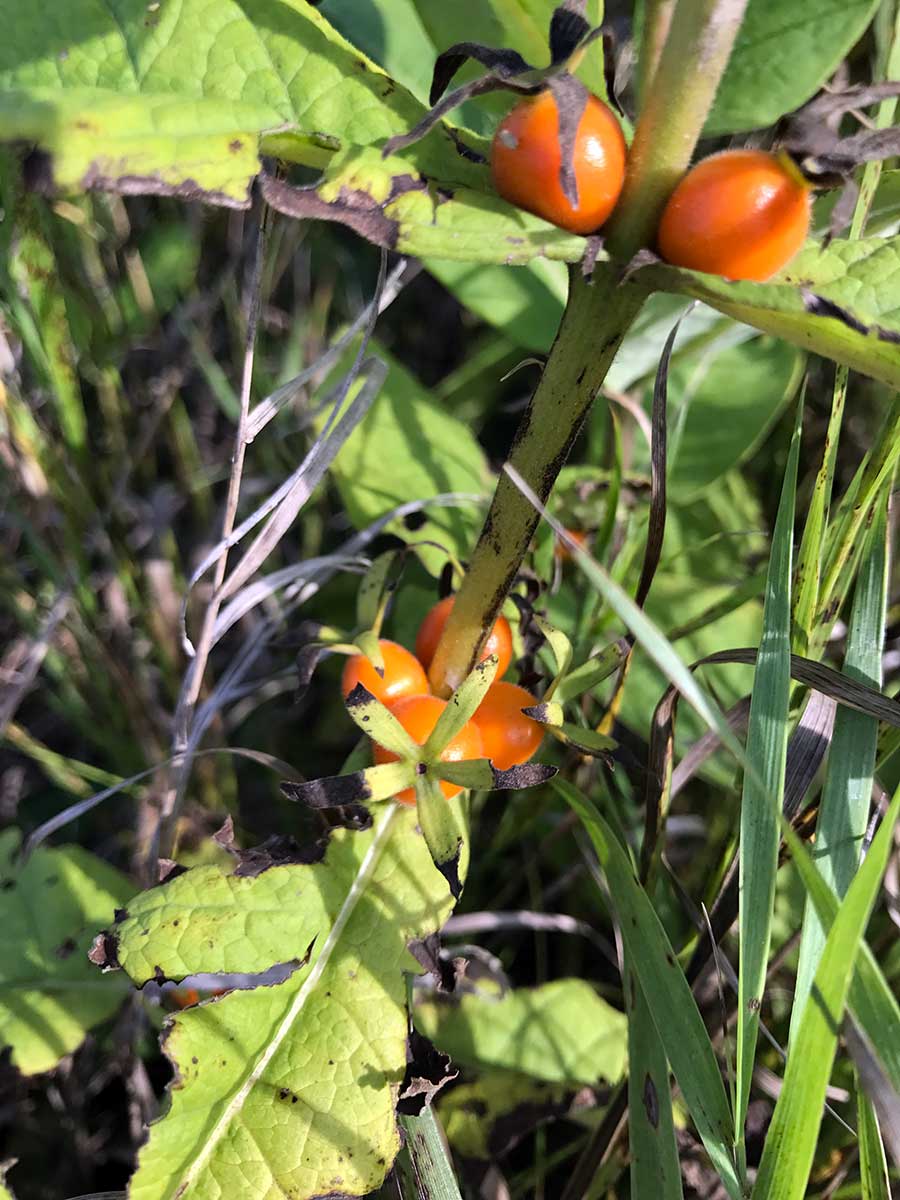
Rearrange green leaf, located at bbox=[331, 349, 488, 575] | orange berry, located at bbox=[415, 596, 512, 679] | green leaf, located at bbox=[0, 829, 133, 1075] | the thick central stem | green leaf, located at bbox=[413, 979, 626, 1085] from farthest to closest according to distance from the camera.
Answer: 1. green leaf, located at bbox=[331, 349, 488, 575]
2. green leaf, located at bbox=[413, 979, 626, 1085]
3. green leaf, located at bbox=[0, 829, 133, 1075]
4. orange berry, located at bbox=[415, 596, 512, 679]
5. the thick central stem

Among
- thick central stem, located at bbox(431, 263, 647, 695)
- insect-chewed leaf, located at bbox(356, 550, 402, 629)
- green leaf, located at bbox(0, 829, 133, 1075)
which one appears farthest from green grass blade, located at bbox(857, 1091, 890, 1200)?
green leaf, located at bbox(0, 829, 133, 1075)

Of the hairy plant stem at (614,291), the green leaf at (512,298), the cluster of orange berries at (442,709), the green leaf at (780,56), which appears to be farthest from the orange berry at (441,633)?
the green leaf at (512,298)

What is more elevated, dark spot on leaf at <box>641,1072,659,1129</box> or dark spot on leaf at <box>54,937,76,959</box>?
dark spot on leaf at <box>54,937,76,959</box>

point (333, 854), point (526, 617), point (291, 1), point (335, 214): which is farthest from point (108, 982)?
point (291, 1)

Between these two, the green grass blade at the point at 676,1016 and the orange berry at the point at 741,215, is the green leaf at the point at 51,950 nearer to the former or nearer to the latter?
the green grass blade at the point at 676,1016

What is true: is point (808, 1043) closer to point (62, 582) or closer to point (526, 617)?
point (526, 617)

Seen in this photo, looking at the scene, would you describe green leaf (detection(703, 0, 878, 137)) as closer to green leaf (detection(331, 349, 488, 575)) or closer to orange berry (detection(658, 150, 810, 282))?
orange berry (detection(658, 150, 810, 282))

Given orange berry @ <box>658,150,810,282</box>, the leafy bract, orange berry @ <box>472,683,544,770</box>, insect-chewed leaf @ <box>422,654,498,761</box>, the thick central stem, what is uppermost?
the leafy bract

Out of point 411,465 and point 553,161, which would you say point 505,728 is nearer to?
point 553,161
